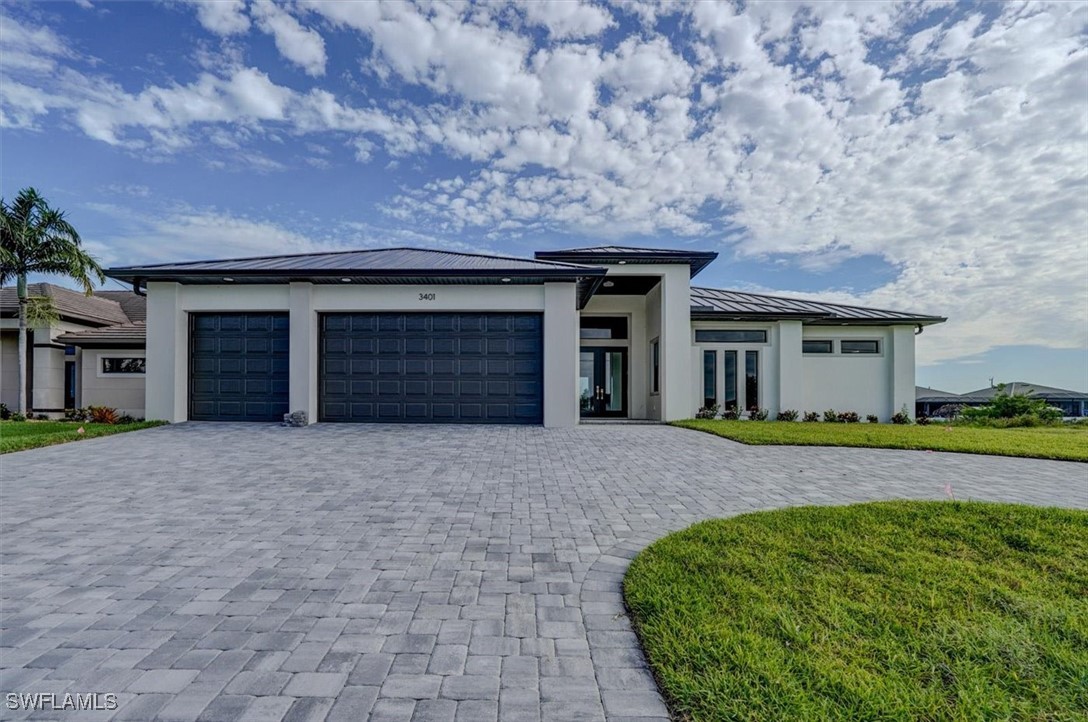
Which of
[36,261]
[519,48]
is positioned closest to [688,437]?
[519,48]

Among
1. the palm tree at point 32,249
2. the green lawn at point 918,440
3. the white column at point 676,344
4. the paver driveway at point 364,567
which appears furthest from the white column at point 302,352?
the green lawn at point 918,440

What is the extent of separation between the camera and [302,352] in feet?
40.0

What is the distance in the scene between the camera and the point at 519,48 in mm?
10828

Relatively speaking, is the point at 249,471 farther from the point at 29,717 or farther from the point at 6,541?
the point at 29,717

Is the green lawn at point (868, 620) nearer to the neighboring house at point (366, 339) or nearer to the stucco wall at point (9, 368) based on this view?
the neighboring house at point (366, 339)

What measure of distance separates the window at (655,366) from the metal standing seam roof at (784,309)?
1.73 m

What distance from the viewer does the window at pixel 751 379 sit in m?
15.9

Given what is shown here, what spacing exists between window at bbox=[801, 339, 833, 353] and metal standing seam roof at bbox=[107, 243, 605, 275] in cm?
987

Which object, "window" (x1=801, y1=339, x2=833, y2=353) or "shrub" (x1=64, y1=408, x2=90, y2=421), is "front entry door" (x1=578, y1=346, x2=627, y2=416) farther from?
"shrub" (x1=64, y1=408, x2=90, y2=421)

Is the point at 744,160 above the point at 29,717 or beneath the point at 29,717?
above

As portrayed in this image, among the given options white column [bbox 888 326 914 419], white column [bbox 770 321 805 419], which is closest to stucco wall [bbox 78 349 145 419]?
white column [bbox 770 321 805 419]

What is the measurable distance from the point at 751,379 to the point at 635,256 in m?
6.28

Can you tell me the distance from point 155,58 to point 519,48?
27.5 feet

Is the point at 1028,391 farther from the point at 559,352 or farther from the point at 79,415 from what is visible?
the point at 79,415
